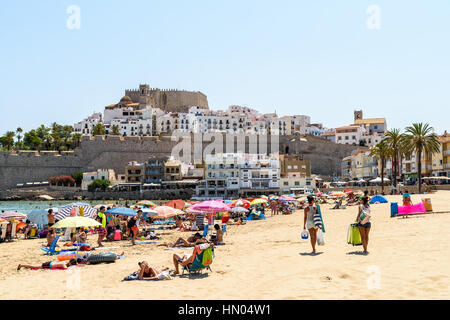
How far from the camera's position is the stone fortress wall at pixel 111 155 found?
267 ft

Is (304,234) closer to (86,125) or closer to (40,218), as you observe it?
(40,218)

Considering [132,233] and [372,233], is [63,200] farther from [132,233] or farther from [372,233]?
[372,233]

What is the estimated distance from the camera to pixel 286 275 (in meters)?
8.01

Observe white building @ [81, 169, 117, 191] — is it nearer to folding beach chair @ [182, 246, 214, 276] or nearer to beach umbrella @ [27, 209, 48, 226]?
beach umbrella @ [27, 209, 48, 226]

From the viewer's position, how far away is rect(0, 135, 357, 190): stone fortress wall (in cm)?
8145

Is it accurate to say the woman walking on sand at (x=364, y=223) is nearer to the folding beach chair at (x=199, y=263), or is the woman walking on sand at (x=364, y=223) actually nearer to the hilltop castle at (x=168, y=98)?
the folding beach chair at (x=199, y=263)

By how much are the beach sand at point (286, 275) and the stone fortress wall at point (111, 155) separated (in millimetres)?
73735

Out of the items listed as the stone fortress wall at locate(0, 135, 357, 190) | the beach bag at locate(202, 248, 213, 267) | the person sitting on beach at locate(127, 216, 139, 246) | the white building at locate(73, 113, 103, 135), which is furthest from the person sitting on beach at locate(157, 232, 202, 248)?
the white building at locate(73, 113, 103, 135)

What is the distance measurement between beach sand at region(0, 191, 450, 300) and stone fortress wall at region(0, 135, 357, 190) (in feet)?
242

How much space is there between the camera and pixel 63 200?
71.6m

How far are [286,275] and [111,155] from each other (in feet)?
260

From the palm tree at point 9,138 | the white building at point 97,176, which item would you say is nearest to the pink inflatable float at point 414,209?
the white building at point 97,176
